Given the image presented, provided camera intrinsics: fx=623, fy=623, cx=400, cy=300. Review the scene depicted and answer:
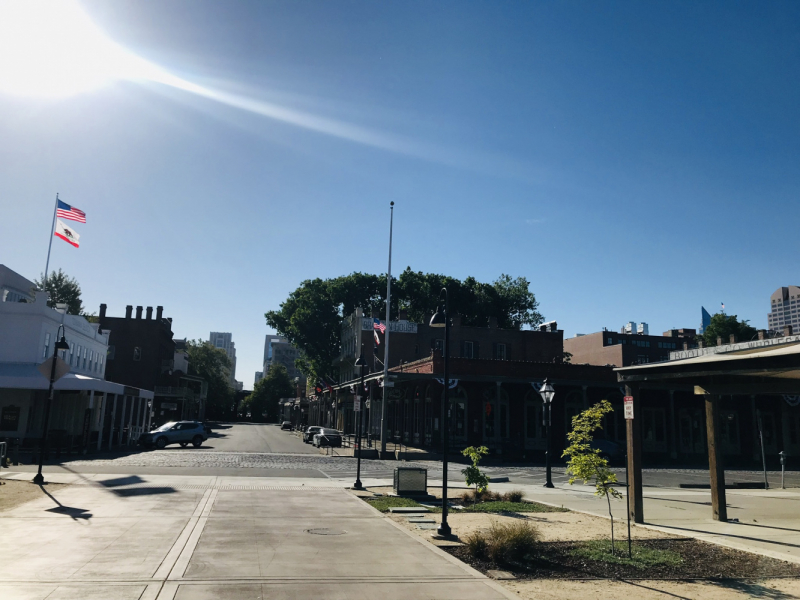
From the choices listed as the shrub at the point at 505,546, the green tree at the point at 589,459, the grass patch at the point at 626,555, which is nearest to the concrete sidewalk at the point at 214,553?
the shrub at the point at 505,546

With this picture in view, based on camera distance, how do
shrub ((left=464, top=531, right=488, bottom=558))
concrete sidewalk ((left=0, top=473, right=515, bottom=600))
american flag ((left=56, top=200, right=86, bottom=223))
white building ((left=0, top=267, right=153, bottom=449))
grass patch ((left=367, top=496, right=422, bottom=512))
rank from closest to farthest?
concrete sidewalk ((left=0, top=473, right=515, bottom=600)) < shrub ((left=464, top=531, right=488, bottom=558)) < grass patch ((left=367, top=496, right=422, bottom=512)) < white building ((left=0, top=267, right=153, bottom=449)) < american flag ((left=56, top=200, right=86, bottom=223))

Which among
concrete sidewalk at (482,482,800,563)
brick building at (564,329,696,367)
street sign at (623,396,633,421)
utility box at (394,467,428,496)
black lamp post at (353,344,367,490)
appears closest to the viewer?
concrete sidewalk at (482,482,800,563)

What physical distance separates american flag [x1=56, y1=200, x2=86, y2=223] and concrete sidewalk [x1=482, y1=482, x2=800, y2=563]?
27.8 meters

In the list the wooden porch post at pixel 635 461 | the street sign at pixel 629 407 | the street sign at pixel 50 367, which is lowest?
the wooden porch post at pixel 635 461

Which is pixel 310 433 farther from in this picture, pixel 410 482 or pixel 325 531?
pixel 325 531

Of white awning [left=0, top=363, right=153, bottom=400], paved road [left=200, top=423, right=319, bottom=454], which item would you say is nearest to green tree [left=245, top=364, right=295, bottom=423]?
paved road [left=200, top=423, right=319, bottom=454]

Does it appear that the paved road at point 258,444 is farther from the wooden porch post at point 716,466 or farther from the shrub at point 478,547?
the shrub at point 478,547

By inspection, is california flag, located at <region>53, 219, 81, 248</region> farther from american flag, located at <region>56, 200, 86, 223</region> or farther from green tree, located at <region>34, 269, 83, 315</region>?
green tree, located at <region>34, 269, 83, 315</region>

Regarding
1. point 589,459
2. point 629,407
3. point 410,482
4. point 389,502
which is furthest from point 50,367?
point 629,407

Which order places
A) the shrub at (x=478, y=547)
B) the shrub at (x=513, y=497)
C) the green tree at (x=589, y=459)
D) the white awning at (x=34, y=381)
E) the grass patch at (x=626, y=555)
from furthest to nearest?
the white awning at (x=34, y=381), the shrub at (x=513, y=497), the green tree at (x=589, y=459), the shrub at (x=478, y=547), the grass patch at (x=626, y=555)

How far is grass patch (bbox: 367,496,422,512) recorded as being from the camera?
15883mm

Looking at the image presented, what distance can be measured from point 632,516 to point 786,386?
178 inches

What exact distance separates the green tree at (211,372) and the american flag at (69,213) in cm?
7601

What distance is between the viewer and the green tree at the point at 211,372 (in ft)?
367
